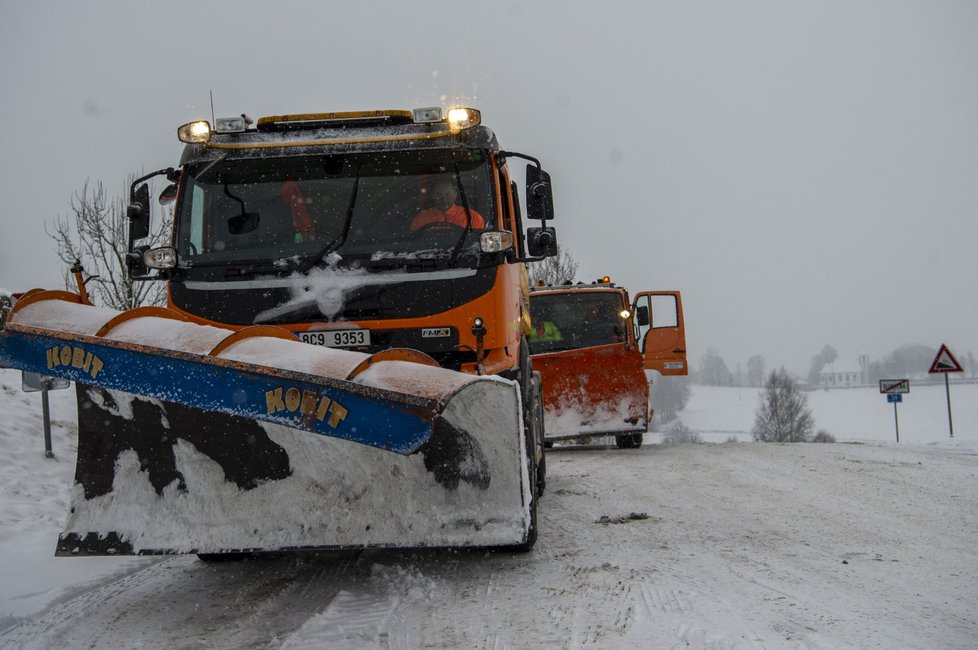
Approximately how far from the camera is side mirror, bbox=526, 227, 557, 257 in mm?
5312

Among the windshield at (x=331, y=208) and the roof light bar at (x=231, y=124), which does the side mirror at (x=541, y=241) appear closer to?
the windshield at (x=331, y=208)

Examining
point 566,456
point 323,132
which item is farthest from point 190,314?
point 566,456

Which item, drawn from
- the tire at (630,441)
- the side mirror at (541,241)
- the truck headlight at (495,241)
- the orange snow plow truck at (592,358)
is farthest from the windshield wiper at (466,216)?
the tire at (630,441)

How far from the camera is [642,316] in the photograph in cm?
1180

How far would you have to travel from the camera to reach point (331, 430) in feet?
9.77

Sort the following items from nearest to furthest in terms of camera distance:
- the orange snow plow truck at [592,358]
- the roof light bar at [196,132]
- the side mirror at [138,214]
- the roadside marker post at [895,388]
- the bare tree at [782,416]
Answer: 1. the roof light bar at [196,132]
2. the side mirror at [138,214]
3. the orange snow plow truck at [592,358]
4. the roadside marker post at [895,388]
5. the bare tree at [782,416]

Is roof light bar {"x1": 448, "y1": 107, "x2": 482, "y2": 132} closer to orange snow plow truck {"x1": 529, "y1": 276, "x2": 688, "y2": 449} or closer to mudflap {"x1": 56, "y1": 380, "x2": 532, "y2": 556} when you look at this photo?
mudflap {"x1": 56, "y1": 380, "x2": 532, "y2": 556}

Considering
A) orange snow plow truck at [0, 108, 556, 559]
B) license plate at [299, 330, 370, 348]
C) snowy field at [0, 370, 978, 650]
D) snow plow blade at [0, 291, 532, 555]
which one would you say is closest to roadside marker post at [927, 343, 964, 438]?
snowy field at [0, 370, 978, 650]

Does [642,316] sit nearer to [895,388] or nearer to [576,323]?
[576,323]

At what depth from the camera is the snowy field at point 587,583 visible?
9.84ft

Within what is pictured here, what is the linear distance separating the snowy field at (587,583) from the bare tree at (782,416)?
5470 cm

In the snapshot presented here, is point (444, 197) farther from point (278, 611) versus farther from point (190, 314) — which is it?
point (278, 611)

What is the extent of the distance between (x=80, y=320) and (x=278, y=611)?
155cm

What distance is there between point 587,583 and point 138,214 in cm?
374
